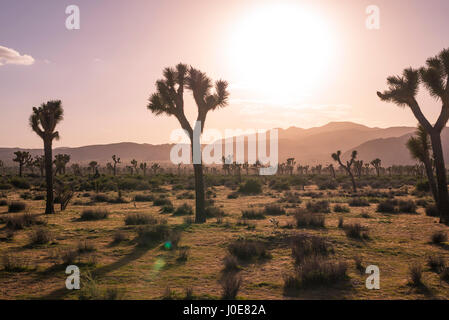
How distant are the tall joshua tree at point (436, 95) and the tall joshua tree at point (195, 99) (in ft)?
30.3

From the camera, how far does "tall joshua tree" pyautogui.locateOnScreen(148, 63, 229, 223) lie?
1498 cm

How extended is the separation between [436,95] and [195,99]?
10.9 metres

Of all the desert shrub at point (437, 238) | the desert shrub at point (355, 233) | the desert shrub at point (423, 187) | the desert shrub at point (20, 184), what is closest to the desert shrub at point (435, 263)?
the desert shrub at point (437, 238)

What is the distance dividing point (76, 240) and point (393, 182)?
4381cm

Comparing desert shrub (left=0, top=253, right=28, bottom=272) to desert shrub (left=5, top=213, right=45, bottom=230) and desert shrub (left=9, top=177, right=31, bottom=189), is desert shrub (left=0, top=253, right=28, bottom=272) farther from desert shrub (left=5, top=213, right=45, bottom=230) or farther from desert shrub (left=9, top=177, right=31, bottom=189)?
desert shrub (left=9, top=177, right=31, bottom=189)

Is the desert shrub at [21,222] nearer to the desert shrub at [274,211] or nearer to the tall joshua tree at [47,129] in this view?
the tall joshua tree at [47,129]

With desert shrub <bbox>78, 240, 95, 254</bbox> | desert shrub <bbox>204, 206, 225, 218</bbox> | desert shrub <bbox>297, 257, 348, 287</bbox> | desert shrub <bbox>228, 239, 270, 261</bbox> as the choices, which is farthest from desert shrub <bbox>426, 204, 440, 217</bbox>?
desert shrub <bbox>78, 240, 95, 254</bbox>

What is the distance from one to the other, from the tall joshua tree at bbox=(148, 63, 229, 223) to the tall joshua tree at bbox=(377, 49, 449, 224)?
9250mm

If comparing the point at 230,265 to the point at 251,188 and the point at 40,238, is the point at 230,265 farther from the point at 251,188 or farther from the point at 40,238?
the point at 251,188

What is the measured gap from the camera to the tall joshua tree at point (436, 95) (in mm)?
13438

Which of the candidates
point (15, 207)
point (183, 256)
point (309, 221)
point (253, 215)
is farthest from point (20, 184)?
point (309, 221)

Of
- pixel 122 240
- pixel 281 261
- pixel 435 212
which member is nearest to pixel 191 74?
pixel 122 240

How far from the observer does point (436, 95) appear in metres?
13.6
